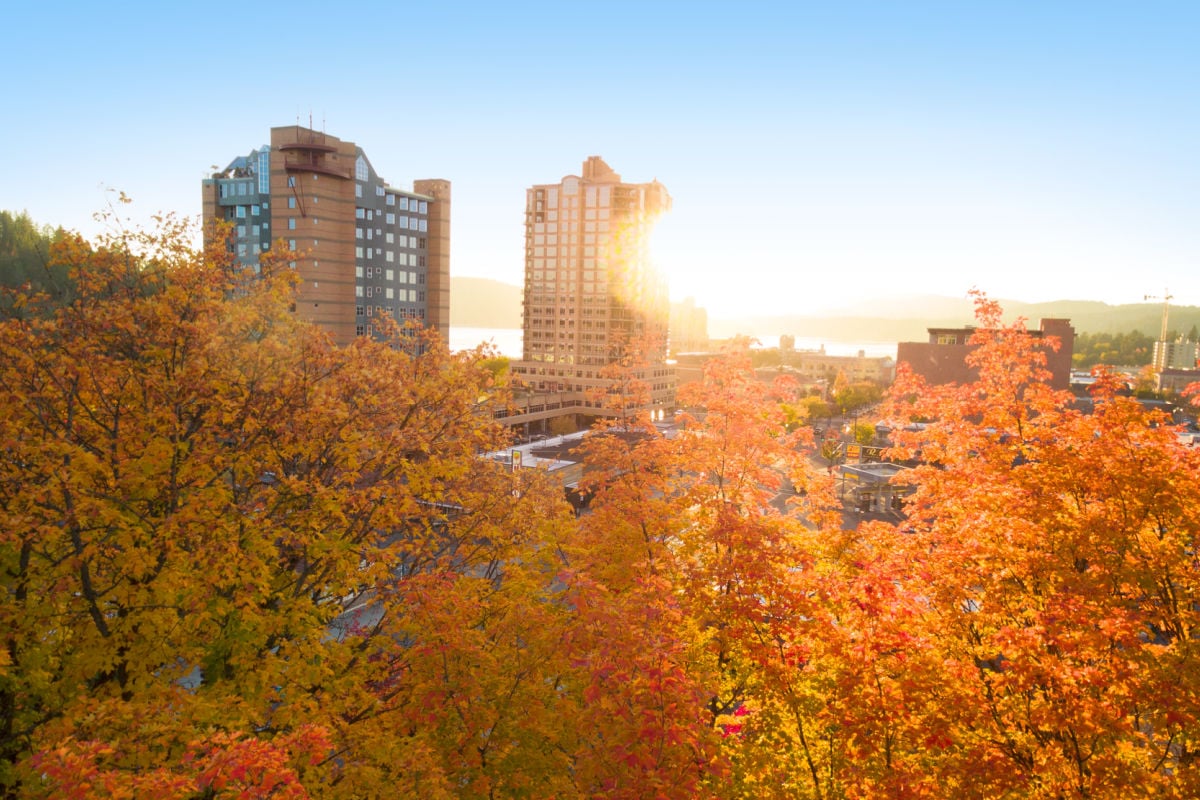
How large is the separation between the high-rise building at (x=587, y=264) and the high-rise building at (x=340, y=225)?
59.5 ft

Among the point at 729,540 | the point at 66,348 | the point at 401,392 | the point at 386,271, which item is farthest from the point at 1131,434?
the point at 386,271

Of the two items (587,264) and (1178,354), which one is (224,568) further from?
(1178,354)

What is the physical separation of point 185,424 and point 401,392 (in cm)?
375

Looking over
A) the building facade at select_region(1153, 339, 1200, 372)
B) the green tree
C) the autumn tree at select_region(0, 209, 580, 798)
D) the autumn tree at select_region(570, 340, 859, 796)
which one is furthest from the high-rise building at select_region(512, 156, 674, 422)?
the building facade at select_region(1153, 339, 1200, 372)

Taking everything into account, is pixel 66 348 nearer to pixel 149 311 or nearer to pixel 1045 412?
pixel 149 311

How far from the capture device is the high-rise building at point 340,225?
238 ft

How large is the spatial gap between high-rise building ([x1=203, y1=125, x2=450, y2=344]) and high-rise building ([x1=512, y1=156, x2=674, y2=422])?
18.1 meters

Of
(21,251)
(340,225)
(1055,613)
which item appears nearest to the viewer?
(1055,613)

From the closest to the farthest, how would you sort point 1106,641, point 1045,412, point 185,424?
1. point 1106,641
2. point 185,424
3. point 1045,412

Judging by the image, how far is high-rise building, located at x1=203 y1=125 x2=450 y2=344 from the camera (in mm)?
72625

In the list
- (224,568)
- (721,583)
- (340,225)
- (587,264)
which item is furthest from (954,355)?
(224,568)

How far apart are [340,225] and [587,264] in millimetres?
40878

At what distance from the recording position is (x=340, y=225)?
76.2 m

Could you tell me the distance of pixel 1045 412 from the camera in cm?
1521
